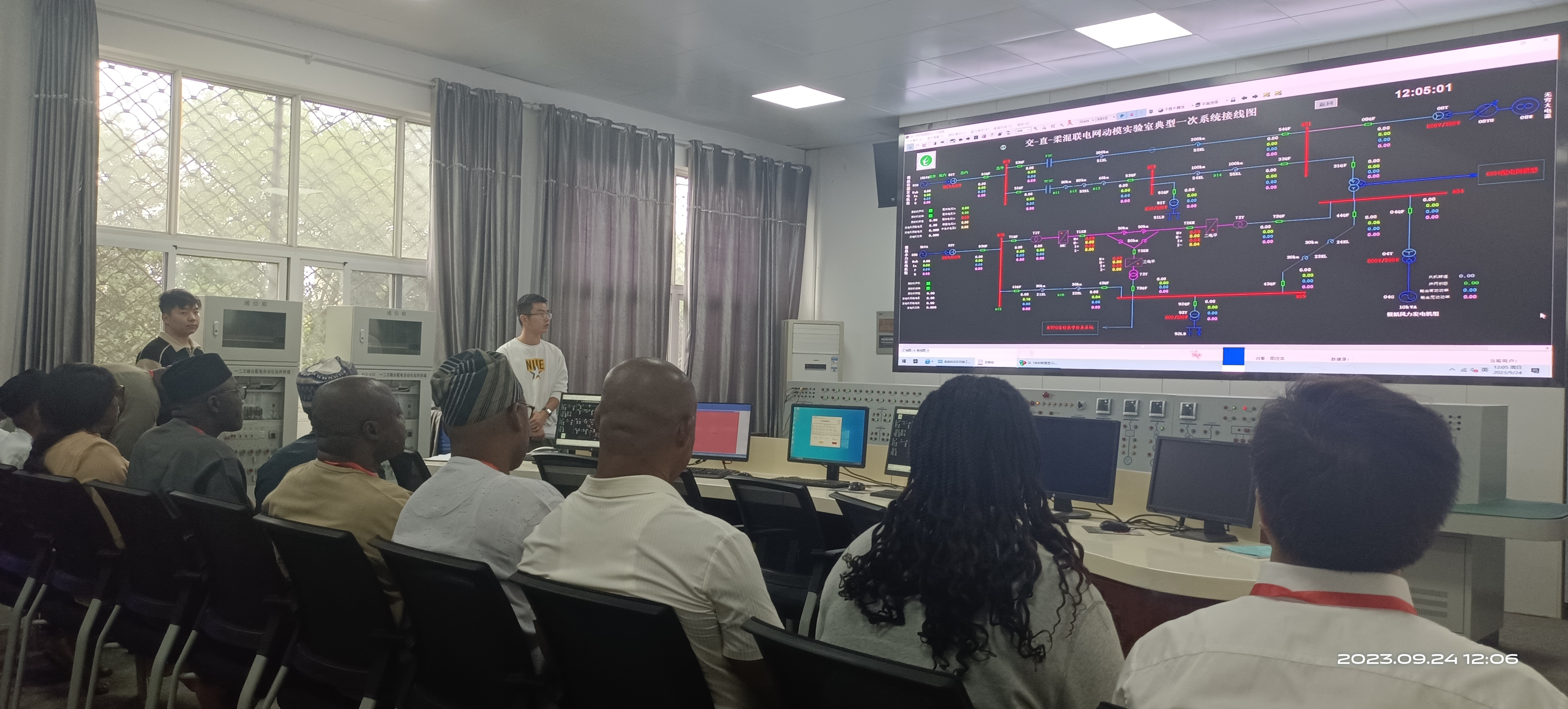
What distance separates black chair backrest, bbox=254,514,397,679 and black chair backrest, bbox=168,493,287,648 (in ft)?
0.30

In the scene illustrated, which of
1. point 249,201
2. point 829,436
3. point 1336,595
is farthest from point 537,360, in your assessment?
point 1336,595

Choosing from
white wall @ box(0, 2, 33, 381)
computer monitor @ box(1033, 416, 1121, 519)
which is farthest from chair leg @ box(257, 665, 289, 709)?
white wall @ box(0, 2, 33, 381)

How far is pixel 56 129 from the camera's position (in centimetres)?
496

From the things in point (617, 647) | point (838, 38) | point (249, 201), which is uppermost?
point (838, 38)

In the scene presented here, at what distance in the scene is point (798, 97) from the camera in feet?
24.1

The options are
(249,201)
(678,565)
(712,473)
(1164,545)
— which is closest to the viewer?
(678,565)

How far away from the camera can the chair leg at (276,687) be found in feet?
7.11

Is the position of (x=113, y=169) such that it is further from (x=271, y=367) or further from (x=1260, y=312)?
(x=1260, y=312)

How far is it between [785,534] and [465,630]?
2059mm

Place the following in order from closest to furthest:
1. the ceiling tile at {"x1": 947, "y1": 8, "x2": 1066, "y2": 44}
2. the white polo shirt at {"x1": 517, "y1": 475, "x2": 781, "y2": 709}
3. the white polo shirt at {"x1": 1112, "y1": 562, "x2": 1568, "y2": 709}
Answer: the white polo shirt at {"x1": 1112, "y1": 562, "x2": 1568, "y2": 709}
the white polo shirt at {"x1": 517, "y1": 475, "x2": 781, "y2": 709}
the ceiling tile at {"x1": 947, "y1": 8, "x2": 1066, "y2": 44}

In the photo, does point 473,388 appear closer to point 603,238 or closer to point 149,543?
point 149,543

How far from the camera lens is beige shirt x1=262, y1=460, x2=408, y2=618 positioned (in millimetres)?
2189

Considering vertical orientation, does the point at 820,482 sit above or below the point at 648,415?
below

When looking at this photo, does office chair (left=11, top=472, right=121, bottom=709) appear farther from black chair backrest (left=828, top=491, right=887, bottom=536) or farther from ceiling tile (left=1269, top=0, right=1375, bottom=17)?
ceiling tile (left=1269, top=0, right=1375, bottom=17)
